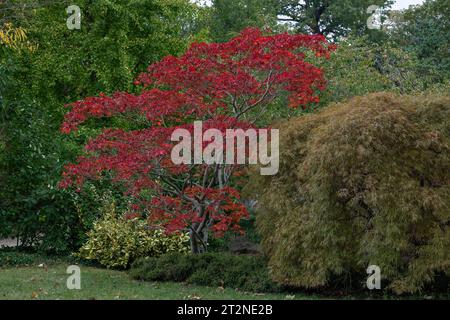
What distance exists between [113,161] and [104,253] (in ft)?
12.7

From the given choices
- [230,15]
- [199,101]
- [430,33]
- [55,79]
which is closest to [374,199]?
[199,101]

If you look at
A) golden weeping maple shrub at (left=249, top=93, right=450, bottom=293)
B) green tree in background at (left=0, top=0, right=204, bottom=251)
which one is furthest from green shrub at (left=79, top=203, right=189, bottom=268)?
golden weeping maple shrub at (left=249, top=93, right=450, bottom=293)

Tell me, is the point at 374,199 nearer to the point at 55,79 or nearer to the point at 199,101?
the point at 199,101

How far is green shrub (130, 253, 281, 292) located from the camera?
32.6 feet

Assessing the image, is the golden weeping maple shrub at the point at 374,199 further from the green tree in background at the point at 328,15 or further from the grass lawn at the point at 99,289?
the green tree in background at the point at 328,15

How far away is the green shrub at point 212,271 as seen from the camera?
391 inches

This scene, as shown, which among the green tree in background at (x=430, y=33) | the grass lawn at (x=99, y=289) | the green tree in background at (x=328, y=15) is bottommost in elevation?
the grass lawn at (x=99, y=289)

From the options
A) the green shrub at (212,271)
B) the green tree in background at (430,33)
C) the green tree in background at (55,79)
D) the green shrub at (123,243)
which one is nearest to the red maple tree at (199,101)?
the green shrub at (212,271)

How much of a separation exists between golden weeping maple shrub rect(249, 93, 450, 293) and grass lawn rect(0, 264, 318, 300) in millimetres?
821

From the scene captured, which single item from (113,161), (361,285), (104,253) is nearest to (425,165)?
(361,285)

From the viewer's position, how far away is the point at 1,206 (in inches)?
575

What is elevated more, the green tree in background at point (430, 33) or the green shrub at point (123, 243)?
the green tree in background at point (430, 33)

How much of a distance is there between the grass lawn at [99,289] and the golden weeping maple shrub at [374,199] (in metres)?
0.82

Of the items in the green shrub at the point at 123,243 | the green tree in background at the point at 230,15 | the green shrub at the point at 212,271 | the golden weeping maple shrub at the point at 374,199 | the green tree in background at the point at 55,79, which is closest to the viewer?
the golden weeping maple shrub at the point at 374,199
